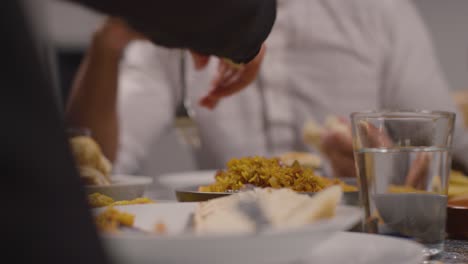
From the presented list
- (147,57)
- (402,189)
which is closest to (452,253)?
(402,189)

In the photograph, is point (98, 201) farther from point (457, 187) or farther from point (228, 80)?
point (457, 187)

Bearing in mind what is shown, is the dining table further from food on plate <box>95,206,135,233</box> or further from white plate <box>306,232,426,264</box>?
food on plate <box>95,206,135,233</box>

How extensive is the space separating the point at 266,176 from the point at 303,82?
1.38 m

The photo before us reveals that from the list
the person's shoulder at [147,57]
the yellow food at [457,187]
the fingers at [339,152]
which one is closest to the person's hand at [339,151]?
the fingers at [339,152]

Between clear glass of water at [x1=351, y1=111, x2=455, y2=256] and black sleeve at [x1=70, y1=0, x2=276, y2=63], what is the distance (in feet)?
0.34

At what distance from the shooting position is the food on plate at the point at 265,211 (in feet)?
0.97

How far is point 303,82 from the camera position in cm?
184

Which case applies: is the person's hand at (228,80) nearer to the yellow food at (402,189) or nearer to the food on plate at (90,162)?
the food on plate at (90,162)

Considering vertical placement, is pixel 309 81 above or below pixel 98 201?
above

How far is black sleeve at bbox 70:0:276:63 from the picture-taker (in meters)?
0.33

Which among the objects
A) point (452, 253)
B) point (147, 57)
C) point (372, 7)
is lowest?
point (452, 253)

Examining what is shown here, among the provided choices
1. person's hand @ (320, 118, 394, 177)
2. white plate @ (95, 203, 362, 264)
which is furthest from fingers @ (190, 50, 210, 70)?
person's hand @ (320, 118, 394, 177)

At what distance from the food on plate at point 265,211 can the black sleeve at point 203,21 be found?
4.2 inches

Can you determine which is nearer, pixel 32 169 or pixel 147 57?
pixel 32 169
